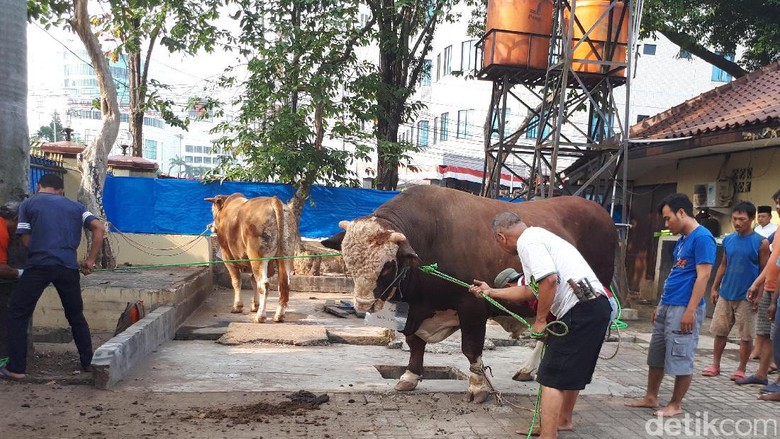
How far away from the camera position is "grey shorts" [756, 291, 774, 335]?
677cm

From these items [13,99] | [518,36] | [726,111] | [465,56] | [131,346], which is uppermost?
[465,56]

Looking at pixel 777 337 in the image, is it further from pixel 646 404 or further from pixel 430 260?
pixel 430 260

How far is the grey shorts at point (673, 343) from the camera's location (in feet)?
17.5

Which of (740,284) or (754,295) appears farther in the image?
(740,284)

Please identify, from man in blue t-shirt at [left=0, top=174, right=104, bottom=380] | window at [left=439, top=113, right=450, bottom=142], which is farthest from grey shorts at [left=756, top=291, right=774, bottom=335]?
Answer: window at [left=439, top=113, right=450, bottom=142]

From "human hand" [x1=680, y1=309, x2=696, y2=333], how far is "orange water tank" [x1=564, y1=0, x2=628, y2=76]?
730 centimetres

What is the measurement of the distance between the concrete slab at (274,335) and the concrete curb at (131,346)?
2.23ft

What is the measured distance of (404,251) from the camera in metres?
5.20

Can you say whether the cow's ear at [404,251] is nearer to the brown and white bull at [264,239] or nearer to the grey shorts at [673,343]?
the grey shorts at [673,343]

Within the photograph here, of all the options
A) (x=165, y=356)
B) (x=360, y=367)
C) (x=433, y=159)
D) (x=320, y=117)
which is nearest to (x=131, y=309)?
(x=165, y=356)

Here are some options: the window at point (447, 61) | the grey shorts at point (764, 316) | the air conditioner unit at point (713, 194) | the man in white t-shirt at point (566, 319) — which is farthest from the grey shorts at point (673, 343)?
the window at point (447, 61)

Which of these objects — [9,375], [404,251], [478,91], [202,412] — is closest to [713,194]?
[404,251]

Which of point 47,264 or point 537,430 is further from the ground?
point 47,264

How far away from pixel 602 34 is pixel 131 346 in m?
9.66
